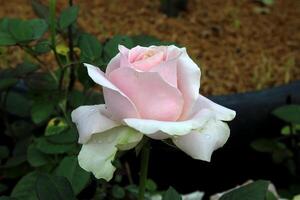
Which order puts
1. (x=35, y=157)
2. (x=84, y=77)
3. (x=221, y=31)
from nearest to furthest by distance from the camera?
(x=84, y=77) → (x=35, y=157) → (x=221, y=31)

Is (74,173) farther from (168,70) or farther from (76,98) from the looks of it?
(168,70)

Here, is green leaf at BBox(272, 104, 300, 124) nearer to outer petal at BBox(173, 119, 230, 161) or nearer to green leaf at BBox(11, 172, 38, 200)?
green leaf at BBox(11, 172, 38, 200)

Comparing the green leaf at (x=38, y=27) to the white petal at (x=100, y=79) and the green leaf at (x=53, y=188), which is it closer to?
the green leaf at (x=53, y=188)

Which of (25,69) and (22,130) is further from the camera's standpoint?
(22,130)

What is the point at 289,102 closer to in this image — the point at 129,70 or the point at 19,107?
the point at 19,107

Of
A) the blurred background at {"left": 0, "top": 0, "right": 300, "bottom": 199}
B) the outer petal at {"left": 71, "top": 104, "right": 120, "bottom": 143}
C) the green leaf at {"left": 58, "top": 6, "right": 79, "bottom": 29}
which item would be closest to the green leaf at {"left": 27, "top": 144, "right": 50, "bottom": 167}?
the blurred background at {"left": 0, "top": 0, "right": 300, "bottom": 199}

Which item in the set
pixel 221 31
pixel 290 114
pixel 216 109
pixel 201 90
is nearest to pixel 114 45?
pixel 216 109

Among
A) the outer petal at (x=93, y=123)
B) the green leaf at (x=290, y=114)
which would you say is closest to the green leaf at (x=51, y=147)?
the outer petal at (x=93, y=123)
